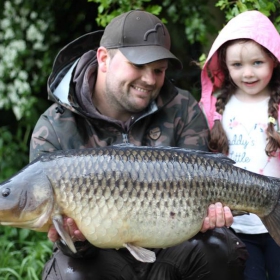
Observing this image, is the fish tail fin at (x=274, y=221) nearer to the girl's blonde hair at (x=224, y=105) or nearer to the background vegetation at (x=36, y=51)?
the girl's blonde hair at (x=224, y=105)

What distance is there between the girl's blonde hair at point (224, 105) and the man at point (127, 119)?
0.06 metres

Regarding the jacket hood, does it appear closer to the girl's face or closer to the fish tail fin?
the girl's face

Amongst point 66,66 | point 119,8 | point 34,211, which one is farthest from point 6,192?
point 119,8

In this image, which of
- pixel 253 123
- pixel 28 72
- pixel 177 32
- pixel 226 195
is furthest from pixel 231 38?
pixel 28 72

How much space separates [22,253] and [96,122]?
153 cm

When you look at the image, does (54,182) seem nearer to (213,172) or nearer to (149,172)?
(149,172)

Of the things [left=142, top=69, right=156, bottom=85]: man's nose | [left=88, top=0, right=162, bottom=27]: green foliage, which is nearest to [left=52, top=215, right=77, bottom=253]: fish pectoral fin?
[left=142, top=69, right=156, bottom=85]: man's nose

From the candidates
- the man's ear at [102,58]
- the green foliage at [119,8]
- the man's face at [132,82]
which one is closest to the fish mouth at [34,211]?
the man's face at [132,82]

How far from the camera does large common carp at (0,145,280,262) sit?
230 centimetres

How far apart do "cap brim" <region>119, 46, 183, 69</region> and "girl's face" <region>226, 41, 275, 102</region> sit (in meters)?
0.27

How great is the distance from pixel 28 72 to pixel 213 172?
2.37 metres

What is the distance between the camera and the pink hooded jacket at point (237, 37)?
2.81 meters

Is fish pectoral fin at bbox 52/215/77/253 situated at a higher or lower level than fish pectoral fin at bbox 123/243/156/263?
higher

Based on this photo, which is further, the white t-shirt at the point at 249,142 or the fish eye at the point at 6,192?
the white t-shirt at the point at 249,142
